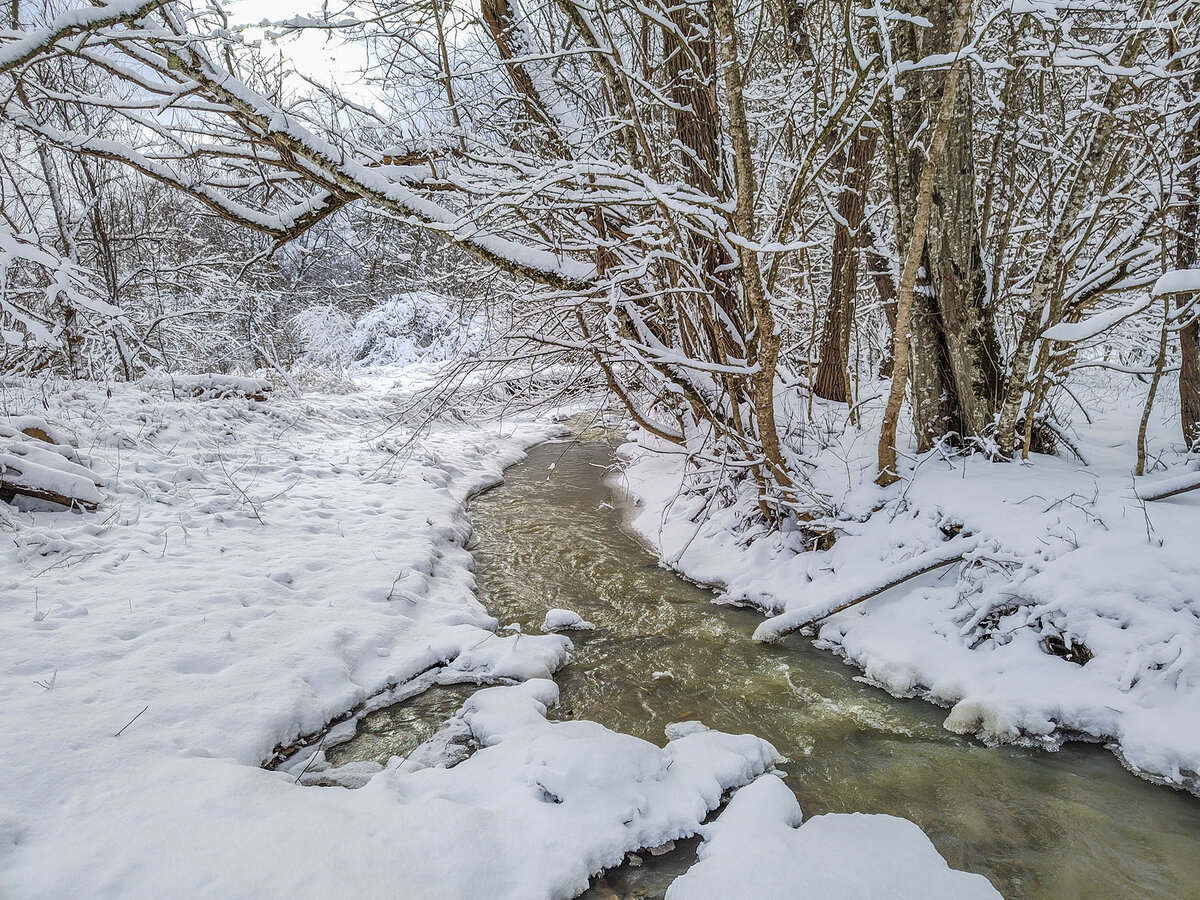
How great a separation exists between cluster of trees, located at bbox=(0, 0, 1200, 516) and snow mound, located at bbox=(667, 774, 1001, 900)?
2.27 m

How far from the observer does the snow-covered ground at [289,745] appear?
1.85 meters

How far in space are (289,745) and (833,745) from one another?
8.47 feet

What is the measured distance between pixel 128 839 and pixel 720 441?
407cm

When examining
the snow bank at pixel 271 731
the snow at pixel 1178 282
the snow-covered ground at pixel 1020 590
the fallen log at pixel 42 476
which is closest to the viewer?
the snow bank at pixel 271 731

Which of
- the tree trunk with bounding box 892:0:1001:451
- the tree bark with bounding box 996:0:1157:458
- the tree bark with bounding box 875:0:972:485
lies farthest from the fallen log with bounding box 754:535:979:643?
the tree trunk with bounding box 892:0:1001:451

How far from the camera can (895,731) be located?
2.86m

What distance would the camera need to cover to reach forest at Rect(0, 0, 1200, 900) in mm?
2111

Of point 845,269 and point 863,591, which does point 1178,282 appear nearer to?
point 863,591

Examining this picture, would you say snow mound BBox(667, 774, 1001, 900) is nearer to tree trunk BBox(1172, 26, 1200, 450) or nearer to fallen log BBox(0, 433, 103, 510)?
tree trunk BBox(1172, 26, 1200, 450)

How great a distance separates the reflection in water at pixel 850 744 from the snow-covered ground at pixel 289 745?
0.72ft

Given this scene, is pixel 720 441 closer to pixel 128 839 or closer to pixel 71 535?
pixel 128 839

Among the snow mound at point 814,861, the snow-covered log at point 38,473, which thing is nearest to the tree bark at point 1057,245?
the snow mound at point 814,861

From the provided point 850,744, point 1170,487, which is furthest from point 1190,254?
point 850,744

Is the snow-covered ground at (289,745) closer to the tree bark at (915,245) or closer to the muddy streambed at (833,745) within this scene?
the muddy streambed at (833,745)
